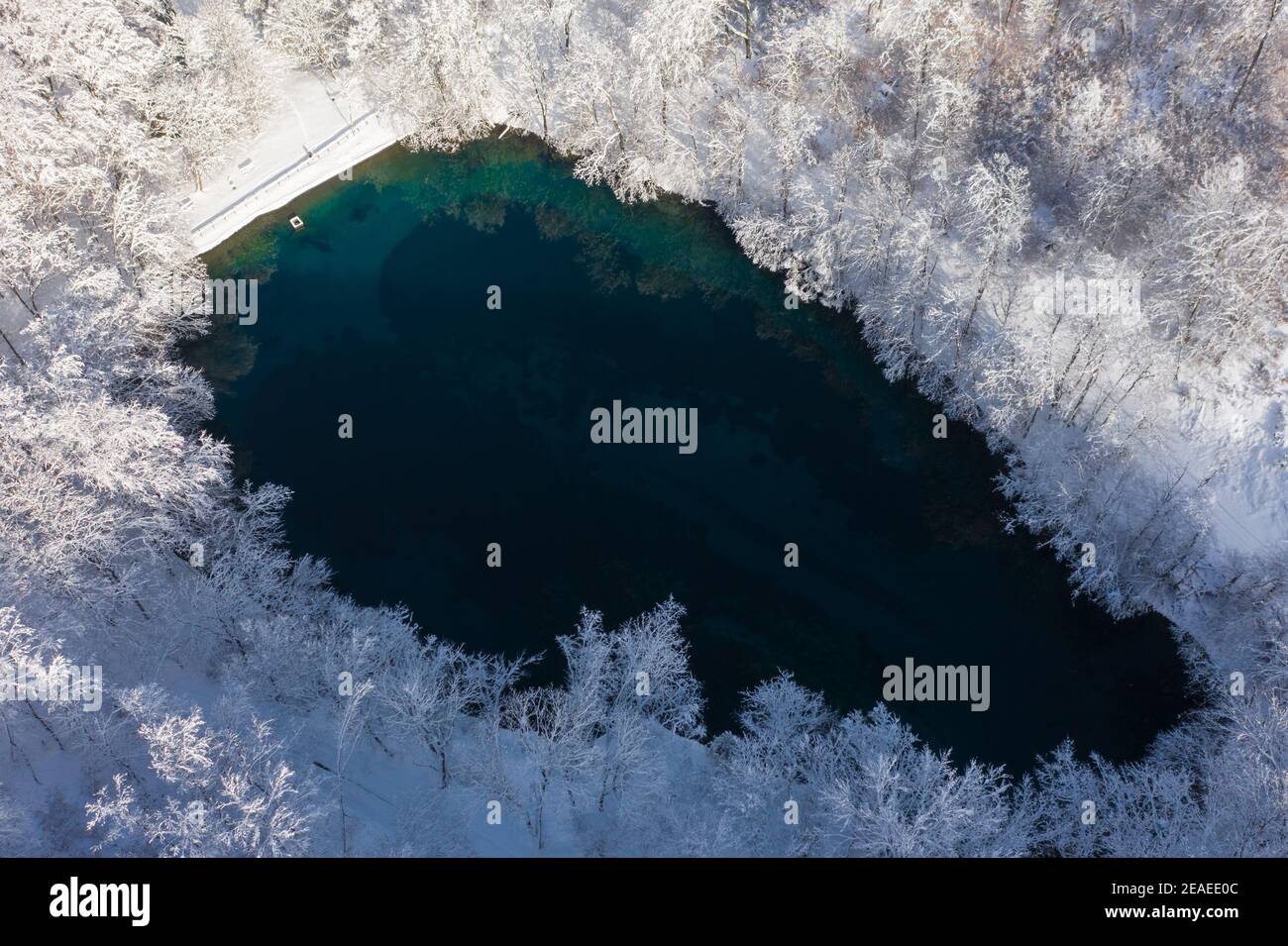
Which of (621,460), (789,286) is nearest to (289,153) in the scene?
(621,460)

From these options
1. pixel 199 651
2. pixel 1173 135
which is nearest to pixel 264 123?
pixel 199 651

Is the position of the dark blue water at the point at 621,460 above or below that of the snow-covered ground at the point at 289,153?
below

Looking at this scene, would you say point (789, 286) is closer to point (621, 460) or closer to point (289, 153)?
point (621, 460)

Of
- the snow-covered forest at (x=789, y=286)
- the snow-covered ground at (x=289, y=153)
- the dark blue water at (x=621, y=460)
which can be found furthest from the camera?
the snow-covered ground at (x=289, y=153)

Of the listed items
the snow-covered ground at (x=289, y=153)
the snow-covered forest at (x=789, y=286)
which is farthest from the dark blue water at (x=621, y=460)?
the snow-covered forest at (x=789, y=286)

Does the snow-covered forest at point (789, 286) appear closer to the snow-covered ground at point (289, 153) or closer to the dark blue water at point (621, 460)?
the snow-covered ground at point (289, 153)

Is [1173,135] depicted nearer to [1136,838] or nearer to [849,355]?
[849,355]

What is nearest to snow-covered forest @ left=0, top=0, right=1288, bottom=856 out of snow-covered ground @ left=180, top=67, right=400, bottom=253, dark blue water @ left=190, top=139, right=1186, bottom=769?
snow-covered ground @ left=180, top=67, right=400, bottom=253
